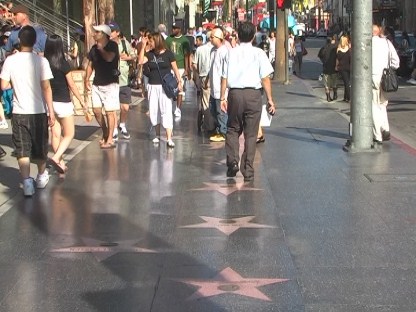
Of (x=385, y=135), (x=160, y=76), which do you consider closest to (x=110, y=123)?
(x=160, y=76)

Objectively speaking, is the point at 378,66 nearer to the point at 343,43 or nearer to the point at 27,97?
the point at 27,97

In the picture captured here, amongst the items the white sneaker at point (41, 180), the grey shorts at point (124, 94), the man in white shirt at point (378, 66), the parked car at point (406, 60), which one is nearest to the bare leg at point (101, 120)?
the grey shorts at point (124, 94)

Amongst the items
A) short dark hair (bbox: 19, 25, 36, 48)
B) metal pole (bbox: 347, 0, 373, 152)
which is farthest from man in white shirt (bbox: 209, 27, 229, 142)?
short dark hair (bbox: 19, 25, 36, 48)

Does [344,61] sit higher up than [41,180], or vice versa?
[344,61]

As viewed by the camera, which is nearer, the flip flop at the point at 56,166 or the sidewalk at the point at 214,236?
the sidewalk at the point at 214,236

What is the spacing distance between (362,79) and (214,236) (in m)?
4.89

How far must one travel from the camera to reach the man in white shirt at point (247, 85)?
861cm

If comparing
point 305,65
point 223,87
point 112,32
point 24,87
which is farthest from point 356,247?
point 305,65

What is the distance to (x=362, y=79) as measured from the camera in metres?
10.4

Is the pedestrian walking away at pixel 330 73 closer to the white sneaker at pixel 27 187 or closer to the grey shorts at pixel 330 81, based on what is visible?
the grey shorts at pixel 330 81

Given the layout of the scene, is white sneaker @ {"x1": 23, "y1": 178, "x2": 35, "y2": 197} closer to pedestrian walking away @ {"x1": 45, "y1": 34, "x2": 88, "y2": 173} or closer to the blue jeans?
pedestrian walking away @ {"x1": 45, "y1": 34, "x2": 88, "y2": 173}

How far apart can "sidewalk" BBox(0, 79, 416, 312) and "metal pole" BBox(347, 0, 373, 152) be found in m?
0.35

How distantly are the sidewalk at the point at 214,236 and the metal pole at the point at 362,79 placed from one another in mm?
347

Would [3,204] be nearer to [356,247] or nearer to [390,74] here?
[356,247]
